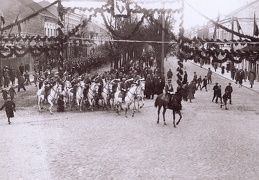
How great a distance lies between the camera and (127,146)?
11.5m

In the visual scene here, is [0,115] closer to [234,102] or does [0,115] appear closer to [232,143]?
[232,143]

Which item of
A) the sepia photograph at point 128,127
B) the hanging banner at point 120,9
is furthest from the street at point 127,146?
the hanging banner at point 120,9

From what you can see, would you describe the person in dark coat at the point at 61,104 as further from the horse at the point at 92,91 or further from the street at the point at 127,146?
the horse at the point at 92,91

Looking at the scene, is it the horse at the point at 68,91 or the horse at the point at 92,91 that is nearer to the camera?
the horse at the point at 92,91

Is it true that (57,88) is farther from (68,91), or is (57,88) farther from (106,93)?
(106,93)

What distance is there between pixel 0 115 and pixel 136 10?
7.30 meters

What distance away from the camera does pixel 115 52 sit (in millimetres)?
37688

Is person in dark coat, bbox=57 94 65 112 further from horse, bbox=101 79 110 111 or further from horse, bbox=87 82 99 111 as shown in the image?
horse, bbox=101 79 110 111

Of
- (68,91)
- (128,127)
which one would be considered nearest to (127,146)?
(128,127)

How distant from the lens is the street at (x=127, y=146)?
9156 mm

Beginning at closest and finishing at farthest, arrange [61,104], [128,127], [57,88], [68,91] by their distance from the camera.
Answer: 1. [128,127]
2. [57,88]
3. [61,104]
4. [68,91]

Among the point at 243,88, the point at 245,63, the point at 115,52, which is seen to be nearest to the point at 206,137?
the point at 243,88

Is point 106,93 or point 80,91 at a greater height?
point 80,91

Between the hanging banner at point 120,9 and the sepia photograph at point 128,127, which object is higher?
the hanging banner at point 120,9
